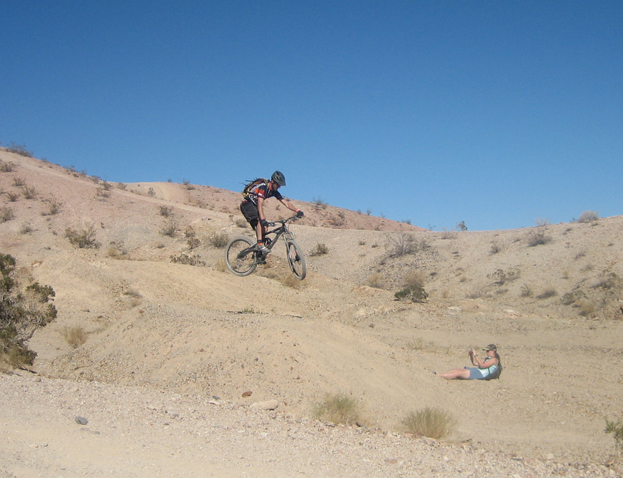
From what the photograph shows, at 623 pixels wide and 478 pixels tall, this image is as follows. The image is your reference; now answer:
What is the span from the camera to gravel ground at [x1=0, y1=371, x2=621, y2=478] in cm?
544

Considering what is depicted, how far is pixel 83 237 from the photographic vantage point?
2597cm

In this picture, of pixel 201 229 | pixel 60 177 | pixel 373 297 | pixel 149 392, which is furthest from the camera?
pixel 60 177

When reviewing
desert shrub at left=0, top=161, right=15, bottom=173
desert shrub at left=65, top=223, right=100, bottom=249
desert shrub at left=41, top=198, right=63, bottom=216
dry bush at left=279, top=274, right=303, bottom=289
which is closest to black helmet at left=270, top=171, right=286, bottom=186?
dry bush at left=279, top=274, right=303, bottom=289

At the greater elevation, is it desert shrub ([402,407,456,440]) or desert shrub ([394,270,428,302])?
desert shrub ([394,270,428,302])

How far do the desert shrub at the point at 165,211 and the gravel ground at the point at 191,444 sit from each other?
80.7 feet

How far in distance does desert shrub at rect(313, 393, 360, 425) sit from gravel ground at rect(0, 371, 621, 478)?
14.1 inches

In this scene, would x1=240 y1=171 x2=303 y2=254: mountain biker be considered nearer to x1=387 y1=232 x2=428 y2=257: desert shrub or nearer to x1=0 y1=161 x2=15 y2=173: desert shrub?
x1=387 y1=232 x2=428 y2=257: desert shrub

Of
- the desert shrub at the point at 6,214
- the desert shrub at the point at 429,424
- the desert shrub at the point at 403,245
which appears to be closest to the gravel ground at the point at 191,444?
the desert shrub at the point at 429,424

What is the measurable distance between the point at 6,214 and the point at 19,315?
63.5 ft

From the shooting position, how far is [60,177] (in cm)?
3756

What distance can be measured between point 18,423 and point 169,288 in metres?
11.7

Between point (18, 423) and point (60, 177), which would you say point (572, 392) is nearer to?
point (18, 423)

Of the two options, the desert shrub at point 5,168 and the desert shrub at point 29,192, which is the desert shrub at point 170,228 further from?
the desert shrub at point 5,168

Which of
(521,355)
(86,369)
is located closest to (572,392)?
(521,355)
